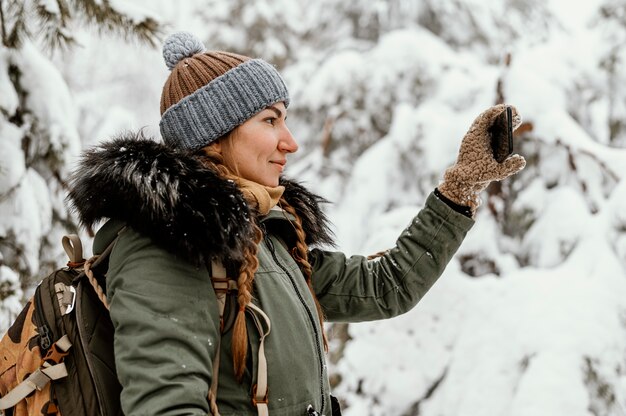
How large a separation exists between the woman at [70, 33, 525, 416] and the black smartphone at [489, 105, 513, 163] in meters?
0.03

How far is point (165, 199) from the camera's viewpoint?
142cm

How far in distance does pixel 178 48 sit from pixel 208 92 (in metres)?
0.19

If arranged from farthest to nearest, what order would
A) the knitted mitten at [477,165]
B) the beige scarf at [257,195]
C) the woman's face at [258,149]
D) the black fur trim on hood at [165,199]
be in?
the knitted mitten at [477,165], the woman's face at [258,149], the beige scarf at [257,195], the black fur trim on hood at [165,199]

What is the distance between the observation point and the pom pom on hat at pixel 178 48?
1867mm

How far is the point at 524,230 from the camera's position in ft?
14.5

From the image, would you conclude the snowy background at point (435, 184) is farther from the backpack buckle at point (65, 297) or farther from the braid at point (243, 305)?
the braid at point (243, 305)

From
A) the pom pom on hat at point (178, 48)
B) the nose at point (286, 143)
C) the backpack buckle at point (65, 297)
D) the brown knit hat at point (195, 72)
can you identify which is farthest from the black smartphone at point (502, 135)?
the backpack buckle at point (65, 297)

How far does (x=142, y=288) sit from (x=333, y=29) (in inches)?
255

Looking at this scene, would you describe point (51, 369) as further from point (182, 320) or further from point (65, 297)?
point (182, 320)

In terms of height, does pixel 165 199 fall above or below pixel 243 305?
above

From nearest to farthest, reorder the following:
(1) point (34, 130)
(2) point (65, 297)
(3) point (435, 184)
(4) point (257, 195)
A: (2) point (65, 297), (4) point (257, 195), (1) point (34, 130), (3) point (435, 184)

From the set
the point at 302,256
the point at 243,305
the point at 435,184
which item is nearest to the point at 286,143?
the point at 302,256

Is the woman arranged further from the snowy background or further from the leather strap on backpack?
the snowy background

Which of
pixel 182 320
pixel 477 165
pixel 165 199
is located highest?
pixel 477 165
